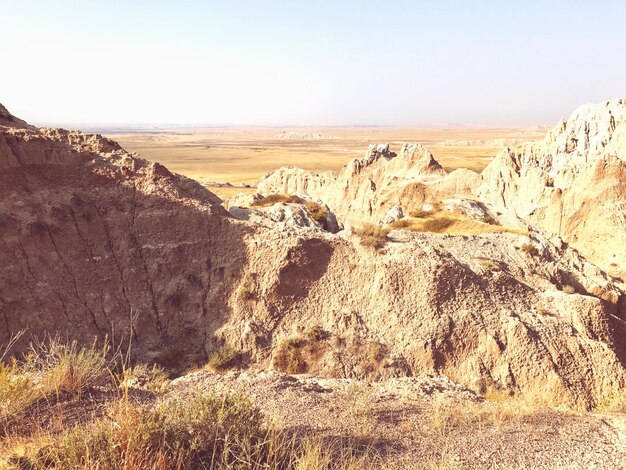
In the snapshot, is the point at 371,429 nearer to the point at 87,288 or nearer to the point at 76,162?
the point at 87,288

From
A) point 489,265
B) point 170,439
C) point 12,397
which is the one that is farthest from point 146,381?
point 489,265

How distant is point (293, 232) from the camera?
1706 centimetres

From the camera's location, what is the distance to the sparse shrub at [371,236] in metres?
16.9

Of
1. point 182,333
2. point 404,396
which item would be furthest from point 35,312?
point 404,396

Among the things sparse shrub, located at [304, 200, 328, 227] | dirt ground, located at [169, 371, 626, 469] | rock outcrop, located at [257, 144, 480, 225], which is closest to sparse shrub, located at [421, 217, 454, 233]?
sparse shrub, located at [304, 200, 328, 227]

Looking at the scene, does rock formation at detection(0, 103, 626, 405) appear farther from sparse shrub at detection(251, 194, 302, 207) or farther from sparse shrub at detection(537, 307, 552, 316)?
sparse shrub at detection(251, 194, 302, 207)

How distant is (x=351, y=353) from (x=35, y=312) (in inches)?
407

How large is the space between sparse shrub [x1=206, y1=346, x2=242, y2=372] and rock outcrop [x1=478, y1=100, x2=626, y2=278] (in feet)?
89.2

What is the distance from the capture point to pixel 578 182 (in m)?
37.8

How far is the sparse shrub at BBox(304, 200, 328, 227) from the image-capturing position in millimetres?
25889

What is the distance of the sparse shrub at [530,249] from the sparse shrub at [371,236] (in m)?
7.46

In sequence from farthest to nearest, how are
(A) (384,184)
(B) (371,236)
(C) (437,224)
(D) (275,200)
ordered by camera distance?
(A) (384,184) → (D) (275,200) → (C) (437,224) → (B) (371,236)

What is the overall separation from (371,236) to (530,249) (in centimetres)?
864

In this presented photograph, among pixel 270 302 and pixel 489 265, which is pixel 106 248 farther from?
pixel 489 265
